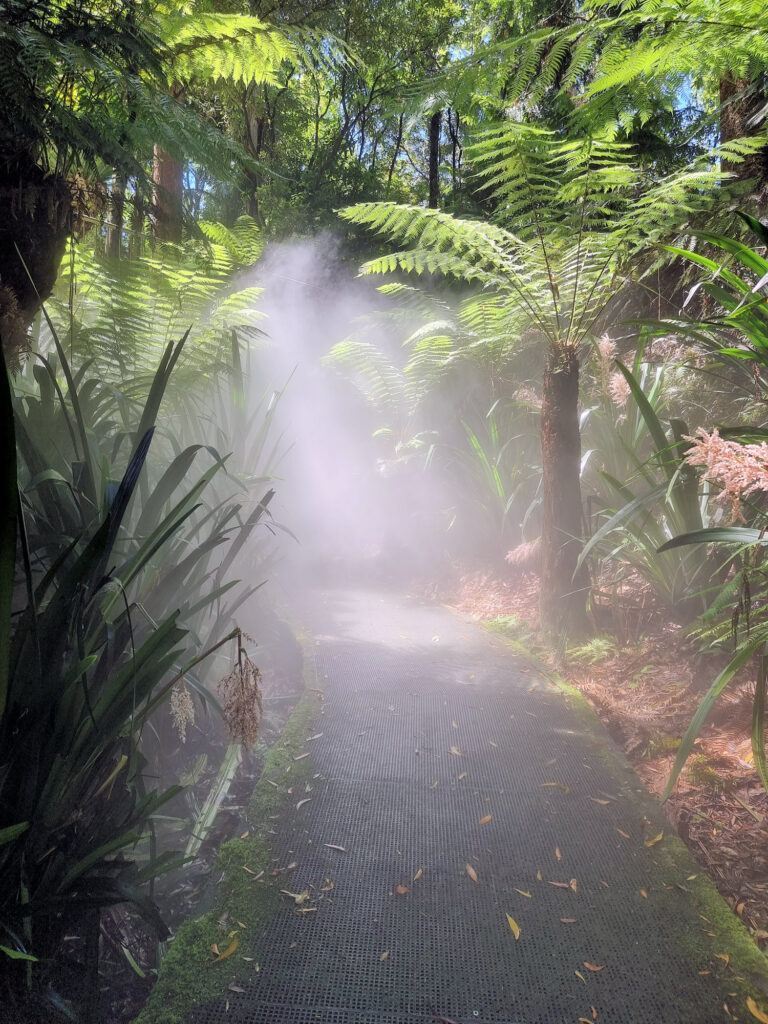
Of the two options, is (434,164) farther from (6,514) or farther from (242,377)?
(6,514)

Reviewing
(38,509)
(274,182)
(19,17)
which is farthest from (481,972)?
(274,182)

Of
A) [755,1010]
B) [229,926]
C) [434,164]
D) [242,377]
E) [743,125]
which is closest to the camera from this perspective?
[755,1010]

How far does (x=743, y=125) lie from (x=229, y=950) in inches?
139

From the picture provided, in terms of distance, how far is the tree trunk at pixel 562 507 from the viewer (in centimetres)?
266

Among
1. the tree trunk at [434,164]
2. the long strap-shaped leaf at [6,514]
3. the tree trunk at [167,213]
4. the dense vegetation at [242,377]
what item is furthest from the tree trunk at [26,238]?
the tree trunk at [434,164]

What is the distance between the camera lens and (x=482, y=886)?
134 centimetres

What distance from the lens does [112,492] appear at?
3.46 ft

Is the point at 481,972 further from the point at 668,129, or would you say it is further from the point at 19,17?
the point at 668,129

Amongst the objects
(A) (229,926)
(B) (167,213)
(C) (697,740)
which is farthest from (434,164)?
(A) (229,926)

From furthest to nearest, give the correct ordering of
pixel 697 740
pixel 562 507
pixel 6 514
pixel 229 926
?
1. pixel 562 507
2. pixel 697 740
3. pixel 229 926
4. pixel 6 514

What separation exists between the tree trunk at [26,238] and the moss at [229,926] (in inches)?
52.9

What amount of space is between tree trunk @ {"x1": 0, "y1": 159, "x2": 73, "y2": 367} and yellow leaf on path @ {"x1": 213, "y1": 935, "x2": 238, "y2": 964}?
142 cm

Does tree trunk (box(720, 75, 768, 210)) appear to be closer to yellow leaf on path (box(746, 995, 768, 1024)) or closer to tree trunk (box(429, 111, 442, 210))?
yellow leaf on path (box(746, 995, 768, 1024))

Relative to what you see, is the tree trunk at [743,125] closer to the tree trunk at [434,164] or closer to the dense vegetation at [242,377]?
the dense vegetation at [242,377]
